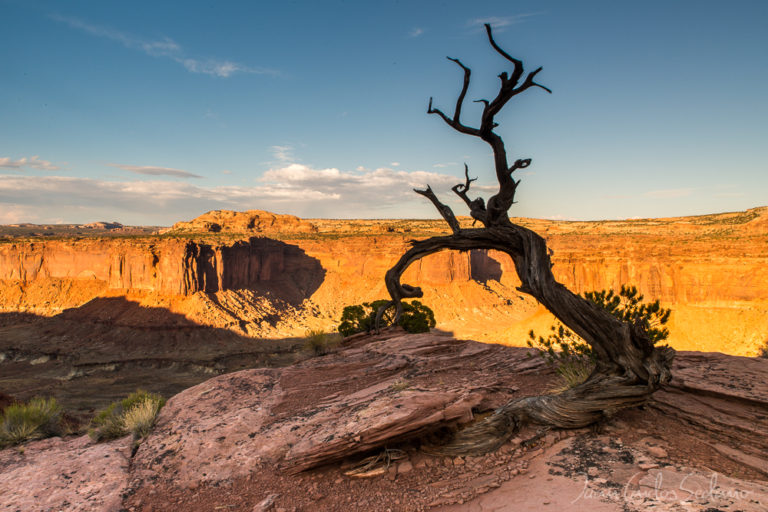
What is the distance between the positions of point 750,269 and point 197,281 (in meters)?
50.9

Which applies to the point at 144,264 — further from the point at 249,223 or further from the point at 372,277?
the point at 249,223

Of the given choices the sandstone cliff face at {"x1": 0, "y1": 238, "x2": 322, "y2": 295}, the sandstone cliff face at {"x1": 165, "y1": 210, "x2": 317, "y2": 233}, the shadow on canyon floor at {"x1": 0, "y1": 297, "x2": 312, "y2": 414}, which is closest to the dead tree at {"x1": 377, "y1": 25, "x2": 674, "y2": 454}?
the shadow on canyon floor at {"x1": 0, "y1": 297, "x2": 312, "y2": 414}

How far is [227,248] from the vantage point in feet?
167

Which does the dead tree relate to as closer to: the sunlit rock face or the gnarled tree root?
the gnarled tree root

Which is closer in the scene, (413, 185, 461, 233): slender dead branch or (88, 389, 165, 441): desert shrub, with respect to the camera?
(413, 185, 461, 233): slender dead branch

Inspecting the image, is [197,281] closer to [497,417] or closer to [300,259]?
[300,259]

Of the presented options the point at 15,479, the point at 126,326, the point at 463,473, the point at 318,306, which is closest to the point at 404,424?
the point at 463,473

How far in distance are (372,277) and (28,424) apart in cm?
5178

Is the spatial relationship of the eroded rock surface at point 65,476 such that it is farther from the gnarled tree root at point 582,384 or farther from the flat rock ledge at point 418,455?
the gnarled tree root at point 582,384

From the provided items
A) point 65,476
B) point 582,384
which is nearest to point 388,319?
point 65,476

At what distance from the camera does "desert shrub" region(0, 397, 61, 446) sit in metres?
9.16

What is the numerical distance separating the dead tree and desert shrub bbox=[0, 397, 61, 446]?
34.1 ft

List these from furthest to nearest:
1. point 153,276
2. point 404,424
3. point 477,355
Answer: point 153,276
point 477,355
point 404,424

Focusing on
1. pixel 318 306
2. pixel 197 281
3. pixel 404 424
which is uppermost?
pixel 404 424
